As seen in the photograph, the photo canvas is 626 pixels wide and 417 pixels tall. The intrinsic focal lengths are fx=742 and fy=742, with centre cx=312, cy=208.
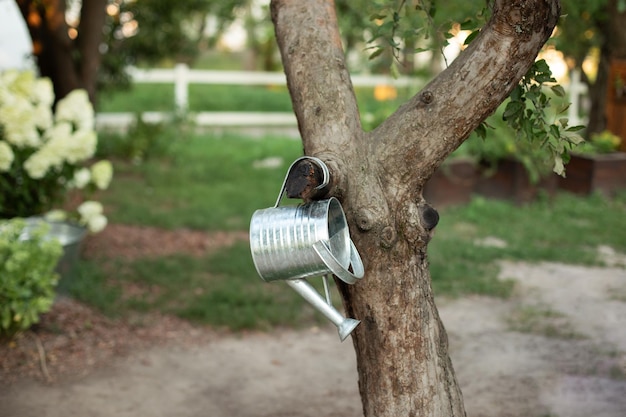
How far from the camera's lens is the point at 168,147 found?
33.3ft

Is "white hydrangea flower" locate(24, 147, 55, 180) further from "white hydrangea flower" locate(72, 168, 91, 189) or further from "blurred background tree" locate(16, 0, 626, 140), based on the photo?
"blurred background tree" locate(16, 0, 626, 140)

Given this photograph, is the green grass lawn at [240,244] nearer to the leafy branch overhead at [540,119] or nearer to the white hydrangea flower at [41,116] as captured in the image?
the white hydrangea flower at [41,116]

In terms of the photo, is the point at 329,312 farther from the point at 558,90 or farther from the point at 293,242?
the point at 558,90

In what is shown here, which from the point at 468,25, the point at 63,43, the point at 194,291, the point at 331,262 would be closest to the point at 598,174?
the point at 194,291

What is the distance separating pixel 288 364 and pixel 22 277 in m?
1.56

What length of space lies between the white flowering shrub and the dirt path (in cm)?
151

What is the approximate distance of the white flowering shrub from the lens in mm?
4824

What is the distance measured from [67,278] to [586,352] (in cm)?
336

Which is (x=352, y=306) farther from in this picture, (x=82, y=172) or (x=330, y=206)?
(x=82, y=172)

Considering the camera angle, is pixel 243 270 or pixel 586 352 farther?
pixel 243 270

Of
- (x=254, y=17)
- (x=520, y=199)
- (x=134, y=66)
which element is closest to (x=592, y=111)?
(x=520, y=199)

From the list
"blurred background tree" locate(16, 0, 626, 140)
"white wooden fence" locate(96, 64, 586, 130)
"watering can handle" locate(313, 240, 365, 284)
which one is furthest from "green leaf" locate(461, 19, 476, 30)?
"white wooden fence" locate(96, 64, 586, 130)

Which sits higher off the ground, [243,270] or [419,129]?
[419,129]

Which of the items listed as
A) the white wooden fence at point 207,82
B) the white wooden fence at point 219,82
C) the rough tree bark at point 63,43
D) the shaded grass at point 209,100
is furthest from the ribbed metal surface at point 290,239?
the shaded grass at point 209,100
